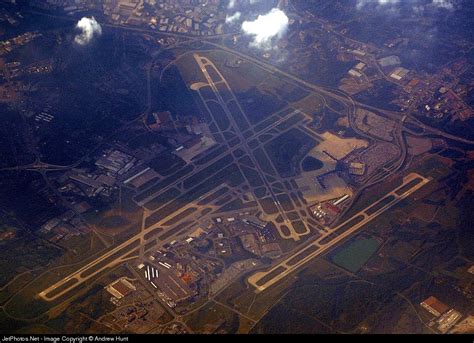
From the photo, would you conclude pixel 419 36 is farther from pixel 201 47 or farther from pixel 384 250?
pixel 384 250

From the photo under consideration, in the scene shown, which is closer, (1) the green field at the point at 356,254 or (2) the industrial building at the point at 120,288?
(2) the industrial building at the point at 120,288

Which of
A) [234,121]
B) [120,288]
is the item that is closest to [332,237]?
[234,121]

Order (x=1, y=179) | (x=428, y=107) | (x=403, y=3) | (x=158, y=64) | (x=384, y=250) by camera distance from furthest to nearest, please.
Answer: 1. (x=403, y=3)
2. (x=158, y=64)
3. (x=428, y=107)
4. (x=1, y=179)
5. (x=384, y=250)

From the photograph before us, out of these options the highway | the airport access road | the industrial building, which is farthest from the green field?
the industrial building

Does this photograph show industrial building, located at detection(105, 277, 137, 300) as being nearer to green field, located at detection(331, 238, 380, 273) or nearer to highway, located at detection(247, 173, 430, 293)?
highway, located at detection(247, 173, 430, 293)

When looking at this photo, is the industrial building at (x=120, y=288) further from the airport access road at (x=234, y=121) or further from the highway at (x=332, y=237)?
the airport access road at (x=234, y=121)

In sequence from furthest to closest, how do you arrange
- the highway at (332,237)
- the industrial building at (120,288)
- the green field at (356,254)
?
the green field at (356,254) → the highway at (332,237) → the industrial building at (120,288)

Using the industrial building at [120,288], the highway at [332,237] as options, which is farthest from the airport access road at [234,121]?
the industrial building at [120,288]

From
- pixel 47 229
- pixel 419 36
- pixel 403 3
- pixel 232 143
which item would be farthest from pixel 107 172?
pixel 403 3
